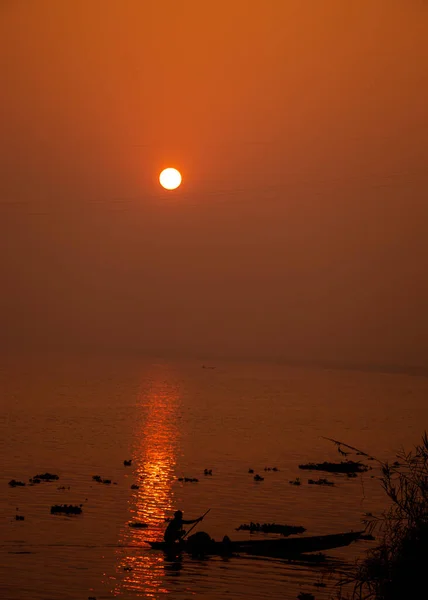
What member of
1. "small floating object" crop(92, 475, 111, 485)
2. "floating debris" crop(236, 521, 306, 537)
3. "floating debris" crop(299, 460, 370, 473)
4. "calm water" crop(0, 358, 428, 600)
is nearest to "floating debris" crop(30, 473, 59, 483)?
"calm water" crop(0, 358, 428, 600)

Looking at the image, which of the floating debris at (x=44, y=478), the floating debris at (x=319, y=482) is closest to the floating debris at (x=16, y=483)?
the floating debris at (x=44, y=478)

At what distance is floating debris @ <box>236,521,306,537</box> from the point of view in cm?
3766

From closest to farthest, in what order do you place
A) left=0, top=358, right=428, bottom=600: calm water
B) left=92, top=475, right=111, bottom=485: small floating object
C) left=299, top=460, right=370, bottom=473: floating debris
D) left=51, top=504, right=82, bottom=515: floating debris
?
left=0, top=358, right=428, bottom=600: calm water → left=51, top=504, right=82, bottom=515: floating debris → left=92, top=475, right=111, bottom=485: small floating object → left=299, top=460, right=370, bottom=473: floating debris

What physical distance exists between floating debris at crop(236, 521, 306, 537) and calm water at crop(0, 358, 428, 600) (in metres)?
1.16

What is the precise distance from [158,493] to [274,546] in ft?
55.7

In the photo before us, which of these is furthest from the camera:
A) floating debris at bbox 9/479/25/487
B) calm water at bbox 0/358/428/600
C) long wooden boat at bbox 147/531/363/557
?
floating debris at bbox 9/479/25/487

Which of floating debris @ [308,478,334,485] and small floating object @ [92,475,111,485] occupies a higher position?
floating debris @ [308,478,334,485]

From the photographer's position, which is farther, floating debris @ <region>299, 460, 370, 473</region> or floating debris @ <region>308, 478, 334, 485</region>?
floating debris @ <region>299, 460, 370, 473</region>

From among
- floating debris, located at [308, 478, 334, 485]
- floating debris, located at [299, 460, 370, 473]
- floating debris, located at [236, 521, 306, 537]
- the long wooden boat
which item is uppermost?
floating debris, located at [299, 460, 370, 473]

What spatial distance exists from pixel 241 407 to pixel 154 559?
4064 inches

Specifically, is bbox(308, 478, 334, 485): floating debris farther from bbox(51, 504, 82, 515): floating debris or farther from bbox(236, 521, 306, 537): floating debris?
bbox(51, 504, 82, 515): floating debris

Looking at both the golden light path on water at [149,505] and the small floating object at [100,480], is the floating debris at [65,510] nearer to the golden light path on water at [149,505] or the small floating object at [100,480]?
the golden light path on water at [149,505]

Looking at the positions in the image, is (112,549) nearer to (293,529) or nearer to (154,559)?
(154,559)

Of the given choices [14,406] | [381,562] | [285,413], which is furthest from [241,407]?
[381,562]
